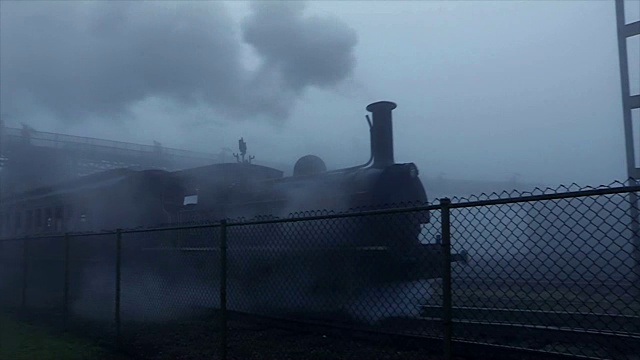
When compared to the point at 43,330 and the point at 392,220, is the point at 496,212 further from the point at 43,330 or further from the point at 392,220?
the point at 43,330

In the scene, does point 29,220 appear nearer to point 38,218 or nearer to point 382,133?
point 38,218

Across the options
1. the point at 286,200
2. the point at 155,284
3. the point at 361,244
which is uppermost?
the point at 286,200

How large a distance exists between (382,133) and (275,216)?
253 centimetres

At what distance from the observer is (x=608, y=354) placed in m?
5.81

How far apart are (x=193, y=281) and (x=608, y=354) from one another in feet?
19.8

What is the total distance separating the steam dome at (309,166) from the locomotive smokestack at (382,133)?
5.54 feet

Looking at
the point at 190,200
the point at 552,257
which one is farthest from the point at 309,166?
the point at 552,257

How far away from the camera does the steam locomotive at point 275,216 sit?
8.30m

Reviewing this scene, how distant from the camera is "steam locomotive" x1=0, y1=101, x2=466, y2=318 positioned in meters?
8.30

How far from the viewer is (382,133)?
1116 centimetres

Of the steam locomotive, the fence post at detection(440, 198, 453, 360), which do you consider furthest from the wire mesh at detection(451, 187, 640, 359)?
the steam locomotive

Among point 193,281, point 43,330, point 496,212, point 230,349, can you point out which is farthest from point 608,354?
point 43,330

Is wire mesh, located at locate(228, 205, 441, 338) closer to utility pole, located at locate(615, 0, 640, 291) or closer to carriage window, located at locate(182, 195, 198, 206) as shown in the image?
utility pole, located at locate(615, 0, 640, 291)

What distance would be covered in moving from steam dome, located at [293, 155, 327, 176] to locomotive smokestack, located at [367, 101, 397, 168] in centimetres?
169
